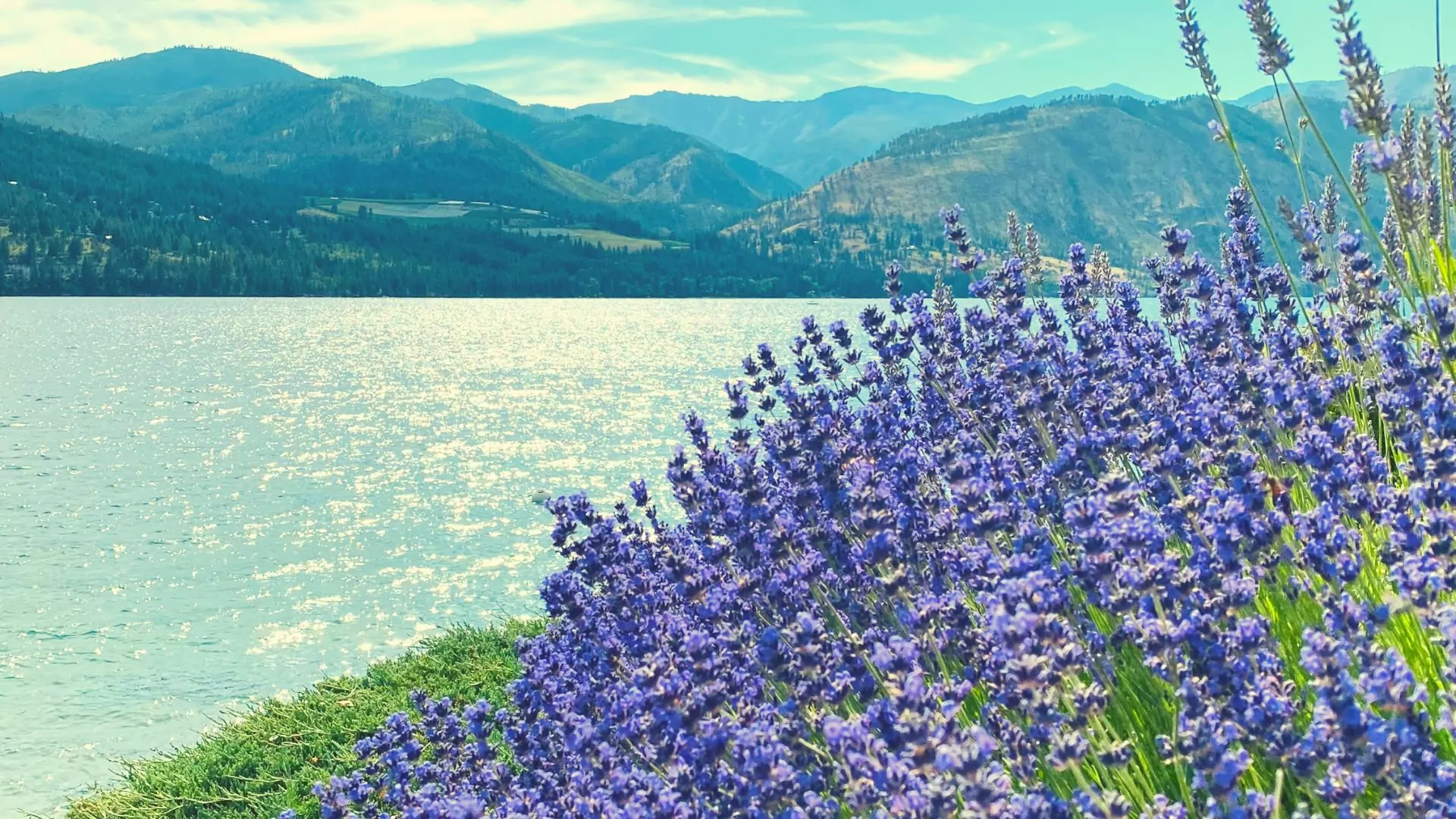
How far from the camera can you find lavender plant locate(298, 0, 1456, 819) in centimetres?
335

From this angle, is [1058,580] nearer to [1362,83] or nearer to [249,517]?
[1362,83]

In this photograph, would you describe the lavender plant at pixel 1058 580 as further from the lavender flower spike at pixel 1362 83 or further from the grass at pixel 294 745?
the grass at pixel 294 745

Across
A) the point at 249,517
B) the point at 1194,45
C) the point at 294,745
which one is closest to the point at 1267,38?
the point at 1194,45

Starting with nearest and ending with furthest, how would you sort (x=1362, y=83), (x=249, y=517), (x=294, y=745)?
(x=1362, y=83), (x=294, y=745), (x=249, y=517)

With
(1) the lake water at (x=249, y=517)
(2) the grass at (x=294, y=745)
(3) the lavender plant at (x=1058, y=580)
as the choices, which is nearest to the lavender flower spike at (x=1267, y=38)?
(3) the lavender plant at (x=1058, y=580)

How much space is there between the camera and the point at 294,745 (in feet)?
45.1

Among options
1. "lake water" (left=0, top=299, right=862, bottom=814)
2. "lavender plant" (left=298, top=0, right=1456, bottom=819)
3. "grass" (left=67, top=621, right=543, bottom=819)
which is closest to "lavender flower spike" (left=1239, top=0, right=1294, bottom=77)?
"lavender plant" (left=298, top=0, right=1456, bottom=819)

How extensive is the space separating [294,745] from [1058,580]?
1174 centimetres

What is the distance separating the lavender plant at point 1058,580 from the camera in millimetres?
3348

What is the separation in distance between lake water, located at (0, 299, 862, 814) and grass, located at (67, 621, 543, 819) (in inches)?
129

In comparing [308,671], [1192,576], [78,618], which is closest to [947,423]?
[1192,576]

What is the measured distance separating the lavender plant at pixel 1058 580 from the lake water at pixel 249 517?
47.1 ft

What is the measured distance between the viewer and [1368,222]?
196 inches

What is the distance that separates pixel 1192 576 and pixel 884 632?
1.82 metres
